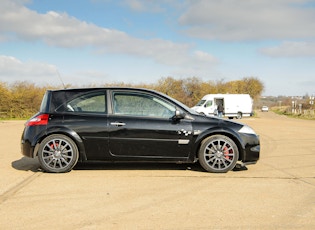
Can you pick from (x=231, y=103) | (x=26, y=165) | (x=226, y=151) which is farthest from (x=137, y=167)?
(x=231, y=103)

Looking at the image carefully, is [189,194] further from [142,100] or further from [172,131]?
[142,100]

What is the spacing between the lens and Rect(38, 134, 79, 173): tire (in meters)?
6.00

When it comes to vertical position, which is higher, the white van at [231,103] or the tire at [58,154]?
the white van at [231,103]

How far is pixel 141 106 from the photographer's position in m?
6.21

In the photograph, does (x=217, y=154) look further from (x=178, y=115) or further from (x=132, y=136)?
(x=132, y=136)

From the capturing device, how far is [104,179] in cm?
552

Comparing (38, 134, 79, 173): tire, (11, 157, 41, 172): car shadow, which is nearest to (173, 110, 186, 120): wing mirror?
(38, 134, 79, 173): tire

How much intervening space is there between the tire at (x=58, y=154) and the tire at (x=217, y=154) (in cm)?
228

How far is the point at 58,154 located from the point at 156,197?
2.34m

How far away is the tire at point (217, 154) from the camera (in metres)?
6.09

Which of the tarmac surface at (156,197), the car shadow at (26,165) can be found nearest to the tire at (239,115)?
the tarmac surface at (156,197)

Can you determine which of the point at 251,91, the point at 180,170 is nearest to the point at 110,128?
the point at 180,170

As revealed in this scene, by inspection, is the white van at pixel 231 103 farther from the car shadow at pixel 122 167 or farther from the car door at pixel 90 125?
the car door at pixel 90 125

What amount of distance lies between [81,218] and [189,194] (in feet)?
5.27
